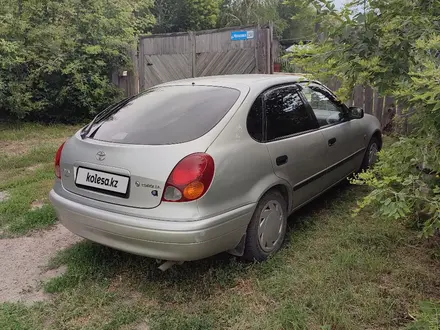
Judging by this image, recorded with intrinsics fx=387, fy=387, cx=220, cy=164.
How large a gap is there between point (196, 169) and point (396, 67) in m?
1.39

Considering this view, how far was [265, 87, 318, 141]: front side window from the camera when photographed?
10.6 ft

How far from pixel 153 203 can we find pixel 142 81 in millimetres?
7986

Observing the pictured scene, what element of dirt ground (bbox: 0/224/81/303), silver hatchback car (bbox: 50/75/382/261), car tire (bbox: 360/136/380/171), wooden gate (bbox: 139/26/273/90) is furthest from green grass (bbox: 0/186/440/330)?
wooden gate (bbox: 139/26/273/90)

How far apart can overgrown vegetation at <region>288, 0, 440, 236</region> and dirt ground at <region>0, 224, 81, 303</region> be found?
2.47m

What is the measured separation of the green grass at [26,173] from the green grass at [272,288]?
0.97 metres

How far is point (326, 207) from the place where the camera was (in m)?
4.24

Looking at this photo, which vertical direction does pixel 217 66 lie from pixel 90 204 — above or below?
above

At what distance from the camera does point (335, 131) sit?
405 centimetres

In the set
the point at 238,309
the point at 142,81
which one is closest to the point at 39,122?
the point at 142,81

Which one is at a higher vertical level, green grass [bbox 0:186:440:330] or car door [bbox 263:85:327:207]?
car door [bbox 263:85:327:207]

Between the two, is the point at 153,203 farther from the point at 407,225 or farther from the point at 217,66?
the point at 217,66

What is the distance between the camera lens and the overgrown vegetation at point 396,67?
6.70ft

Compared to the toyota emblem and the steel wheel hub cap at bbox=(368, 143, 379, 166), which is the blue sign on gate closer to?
the steel wheel hub cap at bbox=(368, 143, 379, 166)

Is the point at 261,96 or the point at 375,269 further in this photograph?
the point at 261,96
